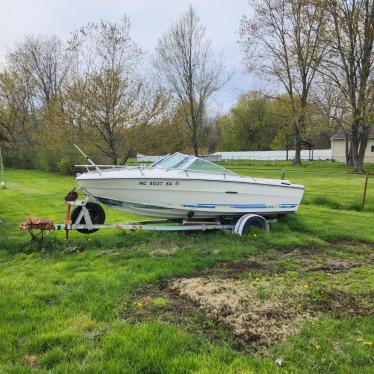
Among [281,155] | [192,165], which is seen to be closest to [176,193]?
[192,165]

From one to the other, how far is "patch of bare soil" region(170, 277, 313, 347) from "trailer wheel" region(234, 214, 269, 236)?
2825mm

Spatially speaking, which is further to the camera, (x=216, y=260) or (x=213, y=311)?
(x=216, y=260)

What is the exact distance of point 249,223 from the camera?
27.3 ft

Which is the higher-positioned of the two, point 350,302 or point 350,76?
point 350,76

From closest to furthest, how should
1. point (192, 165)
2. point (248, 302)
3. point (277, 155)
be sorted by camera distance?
point (248, 302) → point (192, 165) → point (277, 155)

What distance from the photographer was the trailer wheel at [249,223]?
8.05 metres

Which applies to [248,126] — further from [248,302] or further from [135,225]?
[248,302]

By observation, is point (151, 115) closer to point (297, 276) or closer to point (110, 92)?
point (110, 92)

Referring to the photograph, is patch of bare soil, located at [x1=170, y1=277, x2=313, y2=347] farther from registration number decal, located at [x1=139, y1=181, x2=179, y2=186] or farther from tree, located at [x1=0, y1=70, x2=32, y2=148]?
tree, located at [x1=0, y1=70, x2=32, y2=148]

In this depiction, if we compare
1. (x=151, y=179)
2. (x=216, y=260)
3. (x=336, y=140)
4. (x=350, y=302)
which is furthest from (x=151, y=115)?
(x=336, y=140)

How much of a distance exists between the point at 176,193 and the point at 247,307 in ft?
11.8

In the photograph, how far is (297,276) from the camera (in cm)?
559

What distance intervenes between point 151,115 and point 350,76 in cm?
1631

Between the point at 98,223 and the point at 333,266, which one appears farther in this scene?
the point at 98,223
